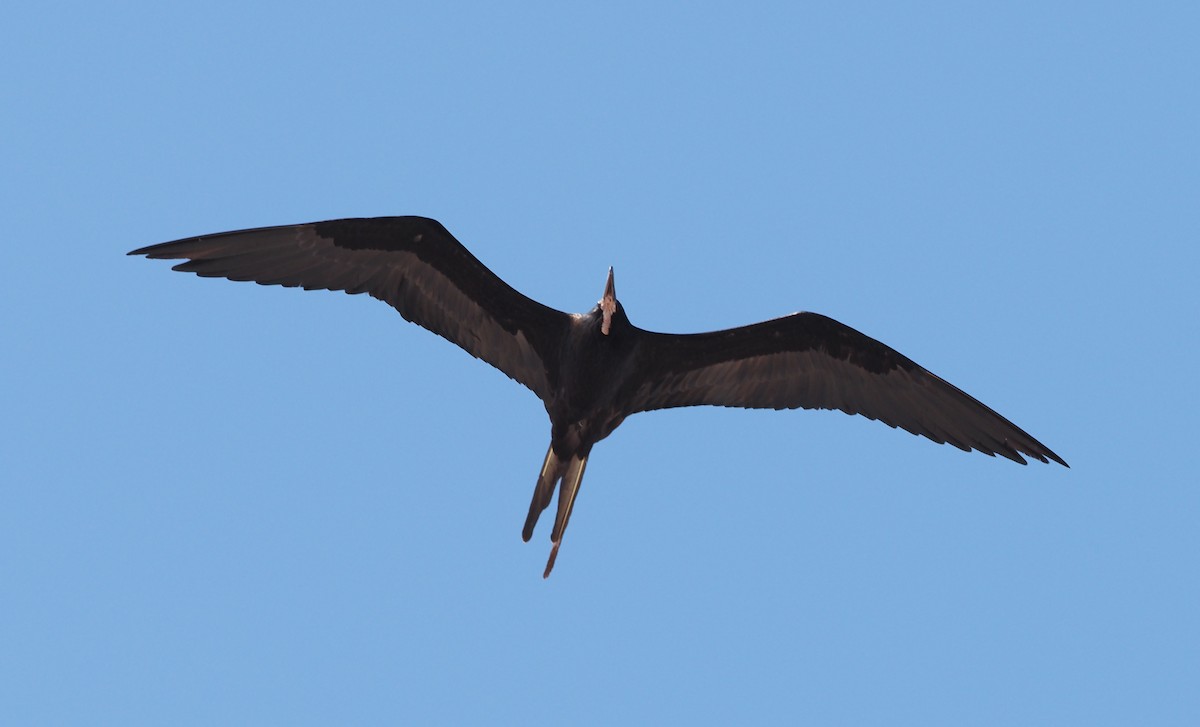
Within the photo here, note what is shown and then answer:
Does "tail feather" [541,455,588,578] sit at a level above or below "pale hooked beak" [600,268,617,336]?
below

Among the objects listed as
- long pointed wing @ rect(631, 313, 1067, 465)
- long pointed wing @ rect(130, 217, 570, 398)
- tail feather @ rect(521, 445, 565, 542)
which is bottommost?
tail feather @ rect(521, 445, 565, 542)

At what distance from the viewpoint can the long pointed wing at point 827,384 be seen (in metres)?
12.6

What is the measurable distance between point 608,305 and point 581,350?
432mm

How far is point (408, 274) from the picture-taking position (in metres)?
12.2

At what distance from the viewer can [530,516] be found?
1233 cm

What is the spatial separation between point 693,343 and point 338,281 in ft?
9.52

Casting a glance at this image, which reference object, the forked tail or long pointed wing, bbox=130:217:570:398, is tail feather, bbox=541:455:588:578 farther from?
long pointed wing, bbox=130:217:570:398

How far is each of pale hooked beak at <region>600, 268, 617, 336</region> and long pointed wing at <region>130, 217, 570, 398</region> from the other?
1.58ft

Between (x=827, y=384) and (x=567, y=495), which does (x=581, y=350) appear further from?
(x=827, y=384)

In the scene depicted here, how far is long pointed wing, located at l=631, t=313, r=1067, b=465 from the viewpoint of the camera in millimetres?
12641

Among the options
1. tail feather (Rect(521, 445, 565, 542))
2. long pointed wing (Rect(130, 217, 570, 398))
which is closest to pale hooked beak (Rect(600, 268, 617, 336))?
long pointed wing (Rect(130, 217, 570, 398))

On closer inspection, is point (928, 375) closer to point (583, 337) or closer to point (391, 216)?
point (583, 337)

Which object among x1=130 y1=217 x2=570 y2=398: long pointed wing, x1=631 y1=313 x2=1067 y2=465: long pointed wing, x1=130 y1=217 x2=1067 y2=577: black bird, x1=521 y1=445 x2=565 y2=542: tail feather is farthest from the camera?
x1=631 y1=313 x2=1067 y2=465: long pointed wing

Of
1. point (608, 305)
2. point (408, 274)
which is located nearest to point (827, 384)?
point (608, 305)
